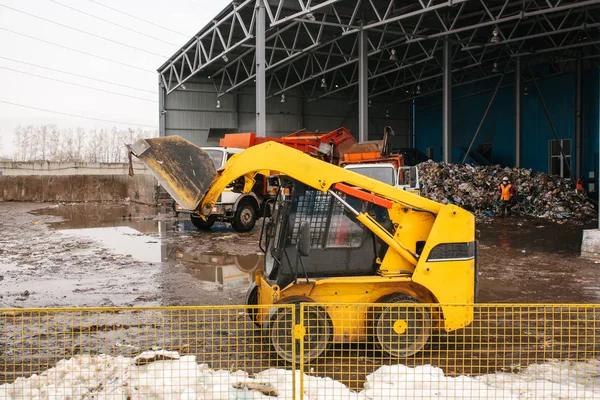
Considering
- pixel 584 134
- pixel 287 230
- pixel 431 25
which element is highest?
pixel 431 25

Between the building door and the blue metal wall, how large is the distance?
24 centimetres

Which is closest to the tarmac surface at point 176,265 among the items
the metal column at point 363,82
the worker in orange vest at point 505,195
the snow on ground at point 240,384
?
the worker in orange vest at point 505,195

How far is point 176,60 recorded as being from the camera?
29.0 meters

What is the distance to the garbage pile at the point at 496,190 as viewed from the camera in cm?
2031

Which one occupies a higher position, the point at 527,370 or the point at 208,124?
the point at 208,124

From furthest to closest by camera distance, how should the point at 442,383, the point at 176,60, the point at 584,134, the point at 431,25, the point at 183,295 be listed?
the point at 176,60 < the point at 584,134 < the point at 431,25 < the point at 183,295 < the point at 442,383

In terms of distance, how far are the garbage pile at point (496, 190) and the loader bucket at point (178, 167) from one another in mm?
15071

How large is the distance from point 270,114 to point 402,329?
96.6ft

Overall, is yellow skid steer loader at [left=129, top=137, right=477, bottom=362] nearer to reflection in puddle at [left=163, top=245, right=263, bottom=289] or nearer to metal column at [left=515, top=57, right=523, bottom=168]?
reflection in puddle at [left=163, top=245, right=263, bottom=289]

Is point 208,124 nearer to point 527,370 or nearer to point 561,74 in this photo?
point 561,74

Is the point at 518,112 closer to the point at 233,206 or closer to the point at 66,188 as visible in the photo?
the point at 233,206

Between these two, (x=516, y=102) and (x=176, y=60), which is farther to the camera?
(x=176, y=60)

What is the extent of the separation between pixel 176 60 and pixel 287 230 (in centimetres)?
2600

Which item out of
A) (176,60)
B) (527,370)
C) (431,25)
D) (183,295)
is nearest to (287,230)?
(527,370)
